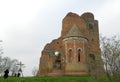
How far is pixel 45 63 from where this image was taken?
215ft

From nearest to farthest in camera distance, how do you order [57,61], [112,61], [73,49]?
[112,61]
[73,49]
[57,61]

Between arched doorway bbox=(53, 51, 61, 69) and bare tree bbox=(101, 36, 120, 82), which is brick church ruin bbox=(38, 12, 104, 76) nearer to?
arched doorway bbox=(53, 51, 61, 69)

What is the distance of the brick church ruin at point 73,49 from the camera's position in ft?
192

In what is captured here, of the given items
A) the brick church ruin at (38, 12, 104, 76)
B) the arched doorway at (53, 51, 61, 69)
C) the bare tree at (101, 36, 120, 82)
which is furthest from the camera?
the arched doorway at (53, 51, 61, 69)

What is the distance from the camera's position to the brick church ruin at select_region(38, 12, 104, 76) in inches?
2306

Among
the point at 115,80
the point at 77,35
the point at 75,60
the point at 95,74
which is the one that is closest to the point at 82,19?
the point at 77,35

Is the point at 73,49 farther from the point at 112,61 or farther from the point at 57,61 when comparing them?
the point at 112,61

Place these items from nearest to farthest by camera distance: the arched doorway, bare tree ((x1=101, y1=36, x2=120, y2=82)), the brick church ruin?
bare tree ((x1=101, y1=36, x2=120, y2=82)) < the brick church ruin < the arched doorway

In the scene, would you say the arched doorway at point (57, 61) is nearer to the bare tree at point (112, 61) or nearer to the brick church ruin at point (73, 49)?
the brick church ruin at point (73, 49)

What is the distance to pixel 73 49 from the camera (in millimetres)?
58906

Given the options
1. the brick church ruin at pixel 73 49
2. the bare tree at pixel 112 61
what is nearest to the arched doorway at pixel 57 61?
the brick church ruin at pixel 73 49

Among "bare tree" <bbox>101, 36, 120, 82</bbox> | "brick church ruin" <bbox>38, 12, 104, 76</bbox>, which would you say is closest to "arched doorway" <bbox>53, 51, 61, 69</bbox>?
"brick church ruin" <bbox>38, 12, 104, 76</bbox>

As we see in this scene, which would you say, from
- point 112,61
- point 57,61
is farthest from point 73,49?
point 112,61

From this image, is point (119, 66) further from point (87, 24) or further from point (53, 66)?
point (87, 24)
